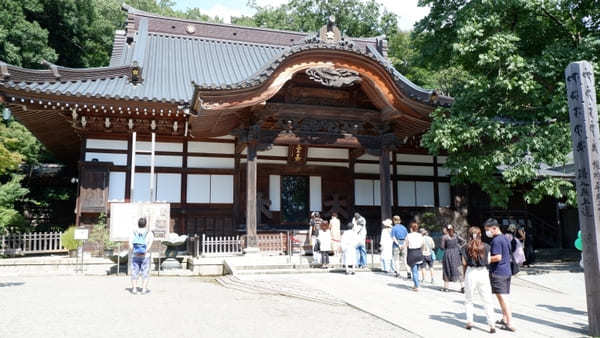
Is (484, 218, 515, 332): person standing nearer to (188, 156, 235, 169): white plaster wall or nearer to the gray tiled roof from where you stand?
the gray tiled roof

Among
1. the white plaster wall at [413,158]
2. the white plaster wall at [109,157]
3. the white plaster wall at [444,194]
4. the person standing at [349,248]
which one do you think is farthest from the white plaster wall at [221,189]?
the white plaster wall at [444,194]

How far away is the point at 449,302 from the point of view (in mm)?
7586

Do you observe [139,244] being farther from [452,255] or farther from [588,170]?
[588,170]

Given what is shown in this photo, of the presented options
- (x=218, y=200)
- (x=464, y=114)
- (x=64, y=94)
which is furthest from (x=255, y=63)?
(x=464, y=114)

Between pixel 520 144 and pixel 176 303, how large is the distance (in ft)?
27.7

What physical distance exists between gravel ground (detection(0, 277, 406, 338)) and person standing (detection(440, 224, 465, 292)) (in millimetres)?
2517

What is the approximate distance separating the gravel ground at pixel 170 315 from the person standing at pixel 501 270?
1.46 m

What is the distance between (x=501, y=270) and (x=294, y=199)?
1065 centimetres

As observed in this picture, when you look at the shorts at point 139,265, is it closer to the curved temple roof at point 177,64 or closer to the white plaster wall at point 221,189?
the curved temple roof at point 177,64

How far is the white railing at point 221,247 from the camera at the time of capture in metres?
12.8

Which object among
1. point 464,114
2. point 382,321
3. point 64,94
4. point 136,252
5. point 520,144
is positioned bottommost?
point 382,321

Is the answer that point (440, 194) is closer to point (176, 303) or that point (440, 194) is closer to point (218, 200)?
point (218, 200)

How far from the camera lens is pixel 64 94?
38.5 ft

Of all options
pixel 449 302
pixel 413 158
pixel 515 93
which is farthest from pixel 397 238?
pixel 413 158
